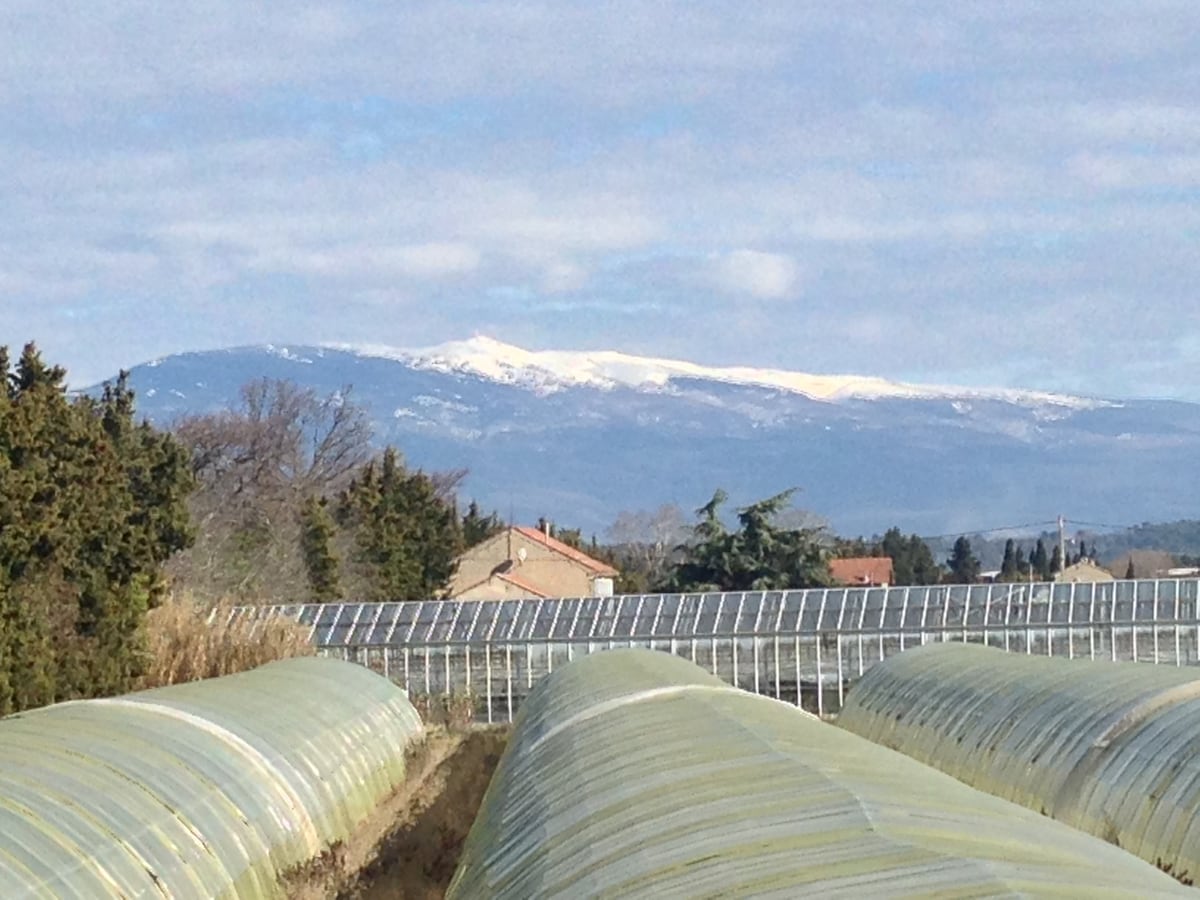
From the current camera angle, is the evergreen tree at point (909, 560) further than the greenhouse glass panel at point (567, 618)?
Yes

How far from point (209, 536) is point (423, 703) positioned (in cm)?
A: 2433

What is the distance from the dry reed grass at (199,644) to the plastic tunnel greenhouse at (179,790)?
8.27 meters

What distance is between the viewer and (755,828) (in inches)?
303

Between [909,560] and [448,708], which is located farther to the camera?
[909,560]

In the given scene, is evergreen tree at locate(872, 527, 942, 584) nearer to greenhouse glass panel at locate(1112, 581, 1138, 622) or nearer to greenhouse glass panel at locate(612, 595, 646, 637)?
greenhouse glass panel at locate(612, 595, 646, 637)

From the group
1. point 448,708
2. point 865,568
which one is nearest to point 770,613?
point 448,708

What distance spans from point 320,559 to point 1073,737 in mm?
42388

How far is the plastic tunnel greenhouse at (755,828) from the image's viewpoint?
6363mm

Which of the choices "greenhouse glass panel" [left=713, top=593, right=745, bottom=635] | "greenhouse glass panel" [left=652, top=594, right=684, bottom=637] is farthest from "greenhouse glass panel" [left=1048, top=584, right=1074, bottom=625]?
"greenhouse glass panel" [left=652, top=594, right=684, bottom=637]

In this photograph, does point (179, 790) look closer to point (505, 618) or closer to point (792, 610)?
point (792, 610)

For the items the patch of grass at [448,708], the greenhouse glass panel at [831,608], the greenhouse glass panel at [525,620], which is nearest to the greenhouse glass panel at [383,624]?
the patch of grass at [448,708]

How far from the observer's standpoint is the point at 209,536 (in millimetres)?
59656

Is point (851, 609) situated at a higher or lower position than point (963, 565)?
lower

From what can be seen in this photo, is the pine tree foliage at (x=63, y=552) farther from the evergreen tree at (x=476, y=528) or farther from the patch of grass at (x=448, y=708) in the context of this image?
the evergreen tree at (x=476, y=528)
